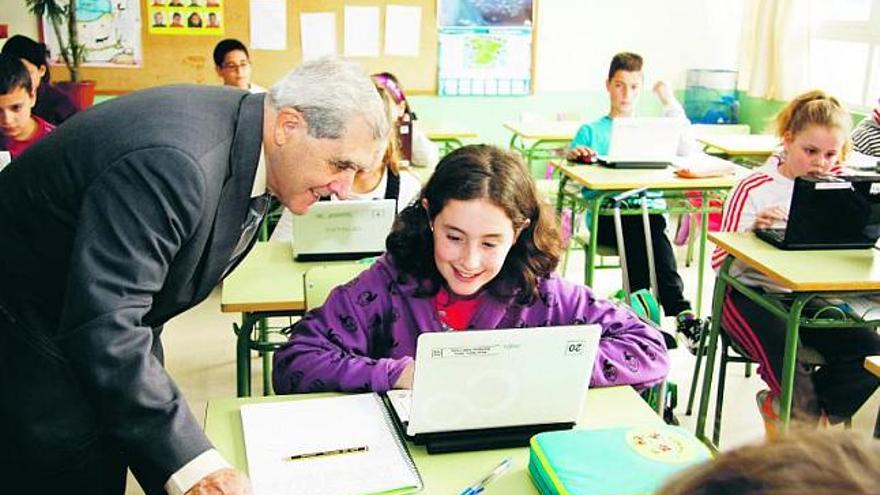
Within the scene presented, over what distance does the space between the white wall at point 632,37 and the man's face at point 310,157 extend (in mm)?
4844

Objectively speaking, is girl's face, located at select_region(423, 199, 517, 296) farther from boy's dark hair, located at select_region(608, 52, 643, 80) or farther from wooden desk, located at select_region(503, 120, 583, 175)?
wooden desk, located at select_region(503, 120, 583, 175)

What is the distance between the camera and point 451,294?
171cm

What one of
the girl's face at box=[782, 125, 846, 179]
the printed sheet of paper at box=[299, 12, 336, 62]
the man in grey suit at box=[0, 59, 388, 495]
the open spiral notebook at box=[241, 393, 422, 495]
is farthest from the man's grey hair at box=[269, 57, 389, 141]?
the printed sheet of paper at box=[299, 12, 336, 62]

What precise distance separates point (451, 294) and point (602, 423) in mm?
433

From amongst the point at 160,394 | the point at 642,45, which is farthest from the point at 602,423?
the point at 642,45

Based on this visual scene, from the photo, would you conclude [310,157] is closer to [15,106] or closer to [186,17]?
[15,106]

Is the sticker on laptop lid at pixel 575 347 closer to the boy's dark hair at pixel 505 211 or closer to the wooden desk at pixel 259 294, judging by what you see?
the boy's dark hair at pixel 505 211

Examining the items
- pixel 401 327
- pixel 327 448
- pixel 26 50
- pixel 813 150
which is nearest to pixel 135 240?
pixel 327 448

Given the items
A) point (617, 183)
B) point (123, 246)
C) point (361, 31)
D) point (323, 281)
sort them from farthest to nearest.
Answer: point (361, 31), point (617, 183), point (323, 281), point (123, 246)

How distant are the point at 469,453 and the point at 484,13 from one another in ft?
16.0

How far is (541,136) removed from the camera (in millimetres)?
4980

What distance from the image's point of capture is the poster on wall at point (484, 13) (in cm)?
573

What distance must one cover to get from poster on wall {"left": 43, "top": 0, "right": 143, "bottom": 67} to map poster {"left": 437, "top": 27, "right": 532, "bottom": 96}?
2010 mm

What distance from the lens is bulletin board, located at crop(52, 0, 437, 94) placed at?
5426mm
